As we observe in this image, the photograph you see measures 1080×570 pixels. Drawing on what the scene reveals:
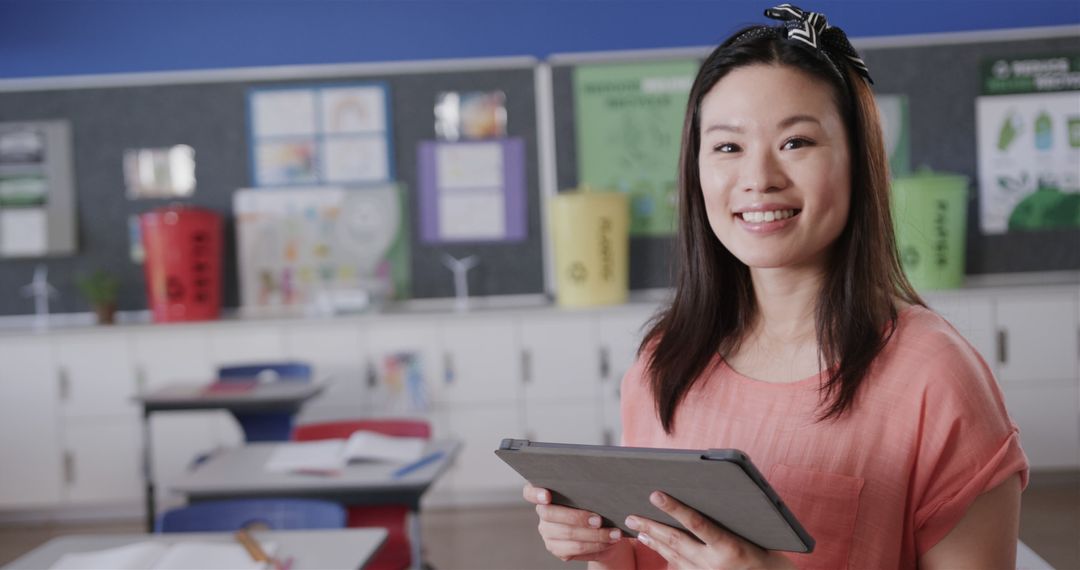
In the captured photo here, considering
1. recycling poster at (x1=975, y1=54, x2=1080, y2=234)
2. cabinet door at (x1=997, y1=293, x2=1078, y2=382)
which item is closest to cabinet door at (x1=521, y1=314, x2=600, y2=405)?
cabinet door at (x1=997, y1=293, x2=1078, y2=382)

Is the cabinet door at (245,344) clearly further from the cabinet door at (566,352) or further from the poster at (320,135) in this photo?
the cabinet door at (566,352)

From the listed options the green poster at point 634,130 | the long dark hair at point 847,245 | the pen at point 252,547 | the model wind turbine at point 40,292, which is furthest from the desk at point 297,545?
the model wind turbine at point 40,292

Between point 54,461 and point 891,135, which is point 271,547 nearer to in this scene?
point 54,461

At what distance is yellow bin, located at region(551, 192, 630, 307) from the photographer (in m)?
4.73

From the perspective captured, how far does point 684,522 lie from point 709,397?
28 centimetres

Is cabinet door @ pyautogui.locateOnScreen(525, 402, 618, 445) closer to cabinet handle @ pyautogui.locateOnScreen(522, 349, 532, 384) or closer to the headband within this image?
cabinet handle @ pyautogui.locateOnScreen(522, 349, 532, 384)

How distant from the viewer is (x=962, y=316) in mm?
4531

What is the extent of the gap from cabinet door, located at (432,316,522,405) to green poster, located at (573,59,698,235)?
843 mm

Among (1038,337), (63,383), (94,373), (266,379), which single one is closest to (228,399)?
(266,379)

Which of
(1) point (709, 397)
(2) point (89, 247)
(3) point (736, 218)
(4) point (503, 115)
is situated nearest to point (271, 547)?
(1) point (709, 397)

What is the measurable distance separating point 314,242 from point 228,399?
4.98 feet

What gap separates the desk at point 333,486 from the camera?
276 cm

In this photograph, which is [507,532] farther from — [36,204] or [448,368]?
[36,204]

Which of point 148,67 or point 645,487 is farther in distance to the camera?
point 148,67
